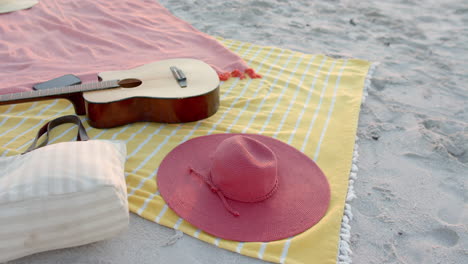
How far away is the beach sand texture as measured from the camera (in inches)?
54.6

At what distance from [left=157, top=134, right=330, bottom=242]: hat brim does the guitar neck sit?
0.48m


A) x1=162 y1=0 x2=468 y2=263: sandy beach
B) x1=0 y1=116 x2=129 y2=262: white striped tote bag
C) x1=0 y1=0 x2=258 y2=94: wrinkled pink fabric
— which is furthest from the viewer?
x1=0 y1=0 x2=258 y2=94: wrinkled pink fabric

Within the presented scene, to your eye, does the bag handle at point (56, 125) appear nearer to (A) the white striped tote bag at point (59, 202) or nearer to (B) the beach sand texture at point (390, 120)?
(A) the white striped tote bag at point (59, 202)

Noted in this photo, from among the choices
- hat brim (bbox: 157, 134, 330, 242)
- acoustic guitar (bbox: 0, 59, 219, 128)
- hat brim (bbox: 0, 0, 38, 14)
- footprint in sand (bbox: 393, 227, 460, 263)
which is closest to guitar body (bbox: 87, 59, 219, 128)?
acoustic guitar (bbox: 0, 59, 219, 128)

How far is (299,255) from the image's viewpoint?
4.35 feet

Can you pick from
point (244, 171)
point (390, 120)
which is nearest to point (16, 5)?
point (244, 171)

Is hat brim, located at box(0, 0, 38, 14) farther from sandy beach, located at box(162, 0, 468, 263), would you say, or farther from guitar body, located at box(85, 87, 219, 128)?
guitar body, located at box(85, 87, 219, 128)

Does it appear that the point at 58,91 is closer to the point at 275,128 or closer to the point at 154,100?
the point at 154,100

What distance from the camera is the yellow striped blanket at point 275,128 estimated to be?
54.5 inches

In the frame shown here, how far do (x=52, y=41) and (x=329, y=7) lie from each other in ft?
8.21

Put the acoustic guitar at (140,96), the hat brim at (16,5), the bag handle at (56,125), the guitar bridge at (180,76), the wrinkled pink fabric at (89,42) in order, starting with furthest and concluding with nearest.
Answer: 1. the hat brim at (16,5)
2. the wrinkled pink fabric at (89,42)
3. the guitar bridge at (180,76)
4. the acoustic guitar at (140,96)
5. the bag handle at (56,125)

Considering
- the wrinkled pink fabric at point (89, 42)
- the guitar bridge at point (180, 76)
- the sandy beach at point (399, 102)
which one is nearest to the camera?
the sandy beach at point (399, 102)

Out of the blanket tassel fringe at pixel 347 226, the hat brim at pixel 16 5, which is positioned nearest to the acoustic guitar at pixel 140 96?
the blanket tassel fringe at pixel 347 226

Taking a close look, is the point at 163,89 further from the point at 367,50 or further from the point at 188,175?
the point at 367,50
